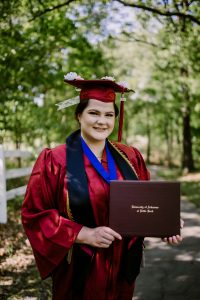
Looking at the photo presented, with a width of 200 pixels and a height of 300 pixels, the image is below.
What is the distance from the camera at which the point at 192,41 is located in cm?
1169

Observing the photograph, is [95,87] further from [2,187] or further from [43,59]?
[43,59]

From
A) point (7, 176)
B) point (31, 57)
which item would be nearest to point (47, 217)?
point (7, 176)

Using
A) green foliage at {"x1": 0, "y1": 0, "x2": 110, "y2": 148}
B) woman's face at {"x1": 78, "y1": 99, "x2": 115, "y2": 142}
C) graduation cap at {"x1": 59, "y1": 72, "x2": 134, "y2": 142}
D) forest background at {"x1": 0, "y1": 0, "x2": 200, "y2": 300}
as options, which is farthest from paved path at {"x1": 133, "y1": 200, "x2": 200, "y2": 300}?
green foliage at {"x1": 0, "y1": 0, "x2": 110, "y2": 148}

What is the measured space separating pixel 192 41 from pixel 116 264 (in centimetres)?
1035

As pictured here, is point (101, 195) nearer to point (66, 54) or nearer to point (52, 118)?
point (52, 118)

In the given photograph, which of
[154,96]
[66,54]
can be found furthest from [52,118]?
[154,96]

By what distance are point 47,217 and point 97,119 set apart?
709 mm

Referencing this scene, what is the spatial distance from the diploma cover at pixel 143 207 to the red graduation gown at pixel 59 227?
0.55 feet

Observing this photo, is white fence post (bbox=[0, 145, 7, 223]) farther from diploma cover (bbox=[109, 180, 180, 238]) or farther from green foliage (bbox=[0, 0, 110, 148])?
diploma cover (bbox=[109, 180, 180, 238])

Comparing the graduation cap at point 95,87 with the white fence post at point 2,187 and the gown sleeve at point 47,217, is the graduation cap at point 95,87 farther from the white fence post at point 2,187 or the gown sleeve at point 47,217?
the white fence post at point 2,187

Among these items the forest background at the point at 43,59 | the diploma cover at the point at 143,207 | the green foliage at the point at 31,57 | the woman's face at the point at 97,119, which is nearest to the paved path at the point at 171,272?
the forest background at the point at 43,59

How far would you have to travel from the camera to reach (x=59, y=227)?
237 cm

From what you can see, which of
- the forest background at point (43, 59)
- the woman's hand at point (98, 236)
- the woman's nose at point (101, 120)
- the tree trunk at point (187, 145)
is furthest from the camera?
the tree trunk at point (187, 145)

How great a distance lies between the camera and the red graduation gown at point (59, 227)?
2.38 meters
